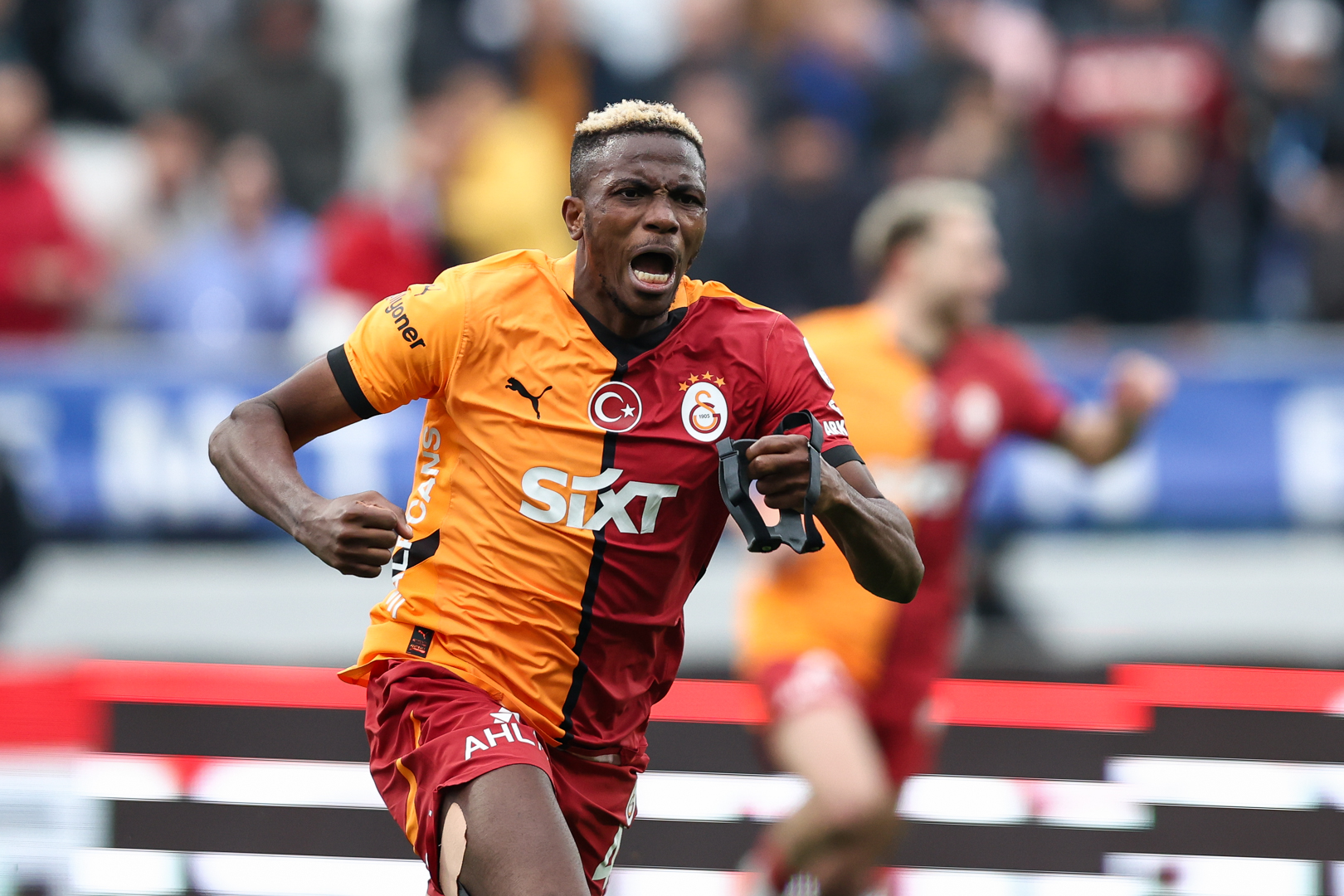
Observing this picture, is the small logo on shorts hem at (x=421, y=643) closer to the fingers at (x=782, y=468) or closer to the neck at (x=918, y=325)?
the fingers at (x=782, y=468)

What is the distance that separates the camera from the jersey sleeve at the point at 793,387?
4402 millimetres

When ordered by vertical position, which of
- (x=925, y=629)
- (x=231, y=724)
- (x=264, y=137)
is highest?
(x=264, y=137)

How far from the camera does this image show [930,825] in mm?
6047

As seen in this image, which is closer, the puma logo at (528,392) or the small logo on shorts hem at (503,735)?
the small logo on shorts hem at (503,735)

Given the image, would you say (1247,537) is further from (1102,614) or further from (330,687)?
(330,687)

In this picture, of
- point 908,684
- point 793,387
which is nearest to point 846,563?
point 908,684

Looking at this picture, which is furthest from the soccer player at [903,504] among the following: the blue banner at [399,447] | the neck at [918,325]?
the blue banner at [399,447]

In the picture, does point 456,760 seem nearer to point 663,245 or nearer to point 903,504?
point 663,245

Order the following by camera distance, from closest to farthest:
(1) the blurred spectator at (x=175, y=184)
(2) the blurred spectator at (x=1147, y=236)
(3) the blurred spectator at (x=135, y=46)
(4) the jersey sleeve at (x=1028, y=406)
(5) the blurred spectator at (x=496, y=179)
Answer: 1. (4) the jersey sleeve at (x=1028, y=406)
2. (2) the blurred spectator at (x=1147, y=236)
3. (5) the blurred spectator at (x=496, y=179)
4. (1) the blurred spectator at (x=175, y=184)
5. (3) the blurred spectator at (x=135, y=46)

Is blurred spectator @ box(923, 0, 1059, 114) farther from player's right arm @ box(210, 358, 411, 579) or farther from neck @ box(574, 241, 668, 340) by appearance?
player's right arm @ box(210, 358, 411, 579)

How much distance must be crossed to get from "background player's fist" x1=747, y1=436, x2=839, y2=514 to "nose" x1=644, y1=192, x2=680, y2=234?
2.16 ft

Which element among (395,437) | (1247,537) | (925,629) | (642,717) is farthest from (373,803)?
(1247,537)

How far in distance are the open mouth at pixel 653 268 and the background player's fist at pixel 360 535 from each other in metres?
0.88

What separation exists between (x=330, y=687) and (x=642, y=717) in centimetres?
187
